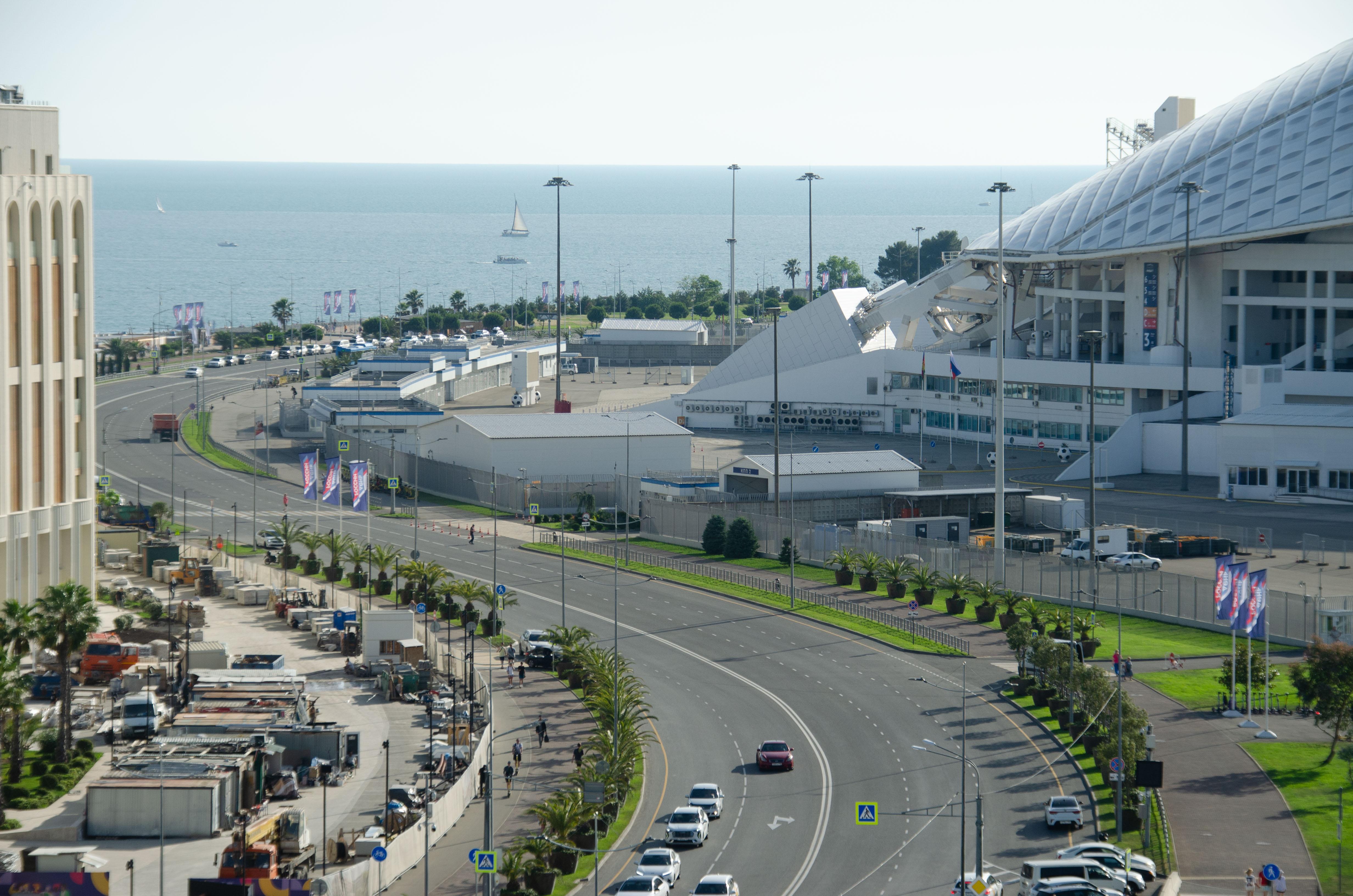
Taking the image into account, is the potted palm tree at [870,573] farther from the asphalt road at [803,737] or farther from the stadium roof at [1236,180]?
the stadium roof at [1236,180]

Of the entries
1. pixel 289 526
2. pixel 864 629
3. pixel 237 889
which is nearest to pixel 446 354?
pixel 289 526

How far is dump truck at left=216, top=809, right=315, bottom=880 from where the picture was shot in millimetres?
47375

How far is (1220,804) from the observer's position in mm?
55969

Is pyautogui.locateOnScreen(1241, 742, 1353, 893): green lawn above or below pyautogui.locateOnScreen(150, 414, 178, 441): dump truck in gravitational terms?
below

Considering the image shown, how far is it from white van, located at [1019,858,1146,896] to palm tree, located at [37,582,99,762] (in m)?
33.9

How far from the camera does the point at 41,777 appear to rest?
187 ft

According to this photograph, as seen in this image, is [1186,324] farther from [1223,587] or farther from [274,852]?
[274,852]

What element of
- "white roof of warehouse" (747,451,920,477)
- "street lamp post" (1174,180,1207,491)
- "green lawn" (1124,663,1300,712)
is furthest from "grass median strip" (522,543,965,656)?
"street lamp post" (1174,180,1207,491)

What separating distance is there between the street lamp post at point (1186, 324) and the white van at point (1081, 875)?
69.3 m

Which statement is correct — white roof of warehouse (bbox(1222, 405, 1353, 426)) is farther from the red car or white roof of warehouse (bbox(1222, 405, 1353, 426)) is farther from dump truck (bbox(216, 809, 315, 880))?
dump truck (bbox(216, 809, 315, 880))

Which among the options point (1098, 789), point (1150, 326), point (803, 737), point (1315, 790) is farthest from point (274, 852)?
point (1150, 326)

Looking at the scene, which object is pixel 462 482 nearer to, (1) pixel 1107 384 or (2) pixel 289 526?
(2) pixel 289 526

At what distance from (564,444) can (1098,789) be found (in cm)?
6403

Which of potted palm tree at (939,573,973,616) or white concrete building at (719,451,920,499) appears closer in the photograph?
potted palm tree at (939,573,973,616)
